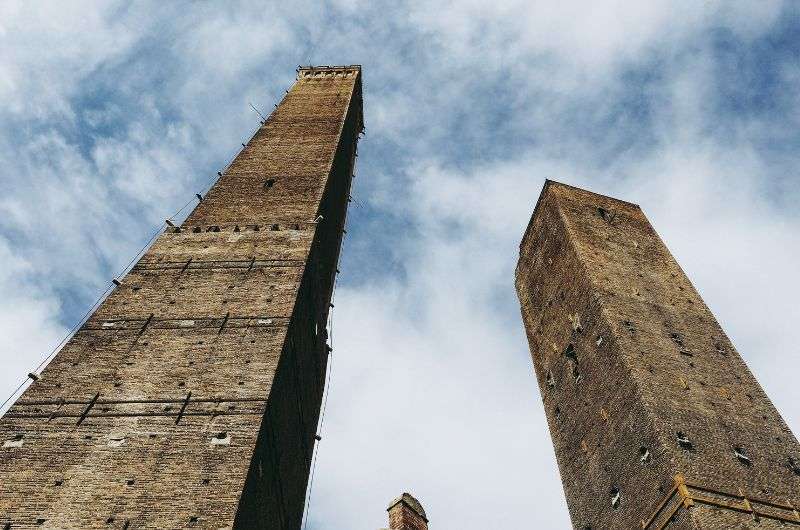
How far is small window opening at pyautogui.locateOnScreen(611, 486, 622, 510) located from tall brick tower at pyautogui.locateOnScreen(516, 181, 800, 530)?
0.03 m

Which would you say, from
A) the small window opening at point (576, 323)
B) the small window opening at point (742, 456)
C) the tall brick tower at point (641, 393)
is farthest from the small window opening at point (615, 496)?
the small window opening at point (576, 323)

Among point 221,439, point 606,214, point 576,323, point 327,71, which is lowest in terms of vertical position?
point 221,439

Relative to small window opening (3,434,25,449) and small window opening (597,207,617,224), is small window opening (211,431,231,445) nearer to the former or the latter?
small window opening (3,434,25,449)

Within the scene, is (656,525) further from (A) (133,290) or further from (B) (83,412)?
(A) (133,290)

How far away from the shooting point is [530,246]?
1750cm

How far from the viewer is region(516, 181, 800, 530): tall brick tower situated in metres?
9.44

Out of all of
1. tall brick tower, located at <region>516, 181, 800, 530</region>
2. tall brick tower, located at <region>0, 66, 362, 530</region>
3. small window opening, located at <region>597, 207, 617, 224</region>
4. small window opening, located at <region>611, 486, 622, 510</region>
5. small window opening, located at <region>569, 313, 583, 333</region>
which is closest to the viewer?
tall brick tower, located at <region>0, 66, 362, 530</region>

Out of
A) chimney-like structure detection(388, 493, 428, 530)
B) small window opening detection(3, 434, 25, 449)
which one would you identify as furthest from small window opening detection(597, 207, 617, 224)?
small window opening detection(3, 434, 25, 449)

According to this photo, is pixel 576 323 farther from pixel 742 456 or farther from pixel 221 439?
pixel 221 439

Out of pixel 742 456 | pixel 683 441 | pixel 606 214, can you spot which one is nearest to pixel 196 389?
pixel 683 441

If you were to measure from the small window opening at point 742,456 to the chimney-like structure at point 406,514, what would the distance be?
4.91 m

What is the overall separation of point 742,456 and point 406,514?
5.04 m

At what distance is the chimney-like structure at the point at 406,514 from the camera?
35.9 feet

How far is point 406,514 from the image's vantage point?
11.1 meters
